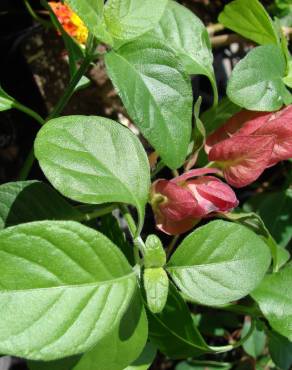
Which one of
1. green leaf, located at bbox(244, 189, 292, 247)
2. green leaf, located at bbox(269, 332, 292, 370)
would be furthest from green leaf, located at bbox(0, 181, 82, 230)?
green leaf, located at bbox(244, 189, 292, 247)

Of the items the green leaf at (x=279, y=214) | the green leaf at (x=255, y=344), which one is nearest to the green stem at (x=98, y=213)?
the green leaf at (x=279, y=214)

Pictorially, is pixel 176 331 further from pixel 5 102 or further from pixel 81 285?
pixel 5 102

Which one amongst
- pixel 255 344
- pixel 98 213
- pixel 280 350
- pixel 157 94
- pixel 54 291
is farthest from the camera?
pixel 255 344

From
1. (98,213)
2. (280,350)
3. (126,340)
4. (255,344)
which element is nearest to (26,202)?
(98,213)

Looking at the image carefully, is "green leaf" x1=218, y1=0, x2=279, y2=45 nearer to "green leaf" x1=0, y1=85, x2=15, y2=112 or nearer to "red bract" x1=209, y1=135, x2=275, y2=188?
"red bract" x1=209, y1=135, x2=275, y2=188

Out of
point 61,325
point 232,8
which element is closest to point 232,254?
point 61,325
